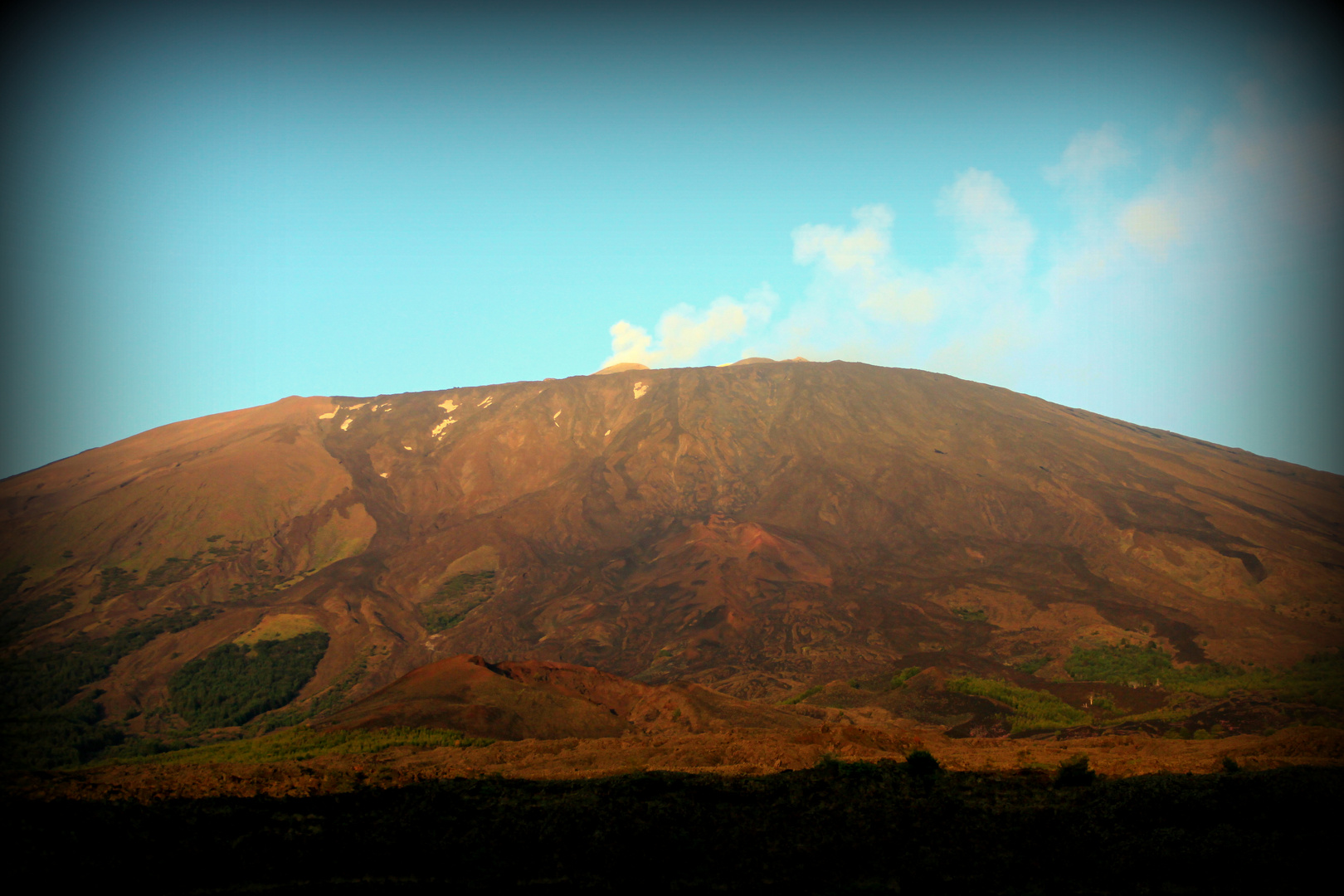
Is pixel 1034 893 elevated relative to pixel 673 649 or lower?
elevated

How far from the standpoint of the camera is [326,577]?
8181 cm

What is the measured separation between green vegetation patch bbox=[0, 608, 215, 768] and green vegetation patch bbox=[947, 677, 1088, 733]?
164 feet

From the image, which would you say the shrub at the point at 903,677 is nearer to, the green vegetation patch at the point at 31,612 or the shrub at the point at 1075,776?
the shrub at the point at 1075,776

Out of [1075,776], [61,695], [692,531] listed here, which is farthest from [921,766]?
[692,531]

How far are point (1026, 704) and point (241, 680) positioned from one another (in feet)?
175

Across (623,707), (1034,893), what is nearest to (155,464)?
(623,707)

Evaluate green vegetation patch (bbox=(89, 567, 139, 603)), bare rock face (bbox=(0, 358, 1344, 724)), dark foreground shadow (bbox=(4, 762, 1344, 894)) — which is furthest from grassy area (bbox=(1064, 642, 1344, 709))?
green vegetation patch (bbox=(89, 567, 139, 603))

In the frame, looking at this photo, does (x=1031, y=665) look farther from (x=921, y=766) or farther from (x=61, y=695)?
(x=61, y=695)

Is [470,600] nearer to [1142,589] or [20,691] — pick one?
[20,691]

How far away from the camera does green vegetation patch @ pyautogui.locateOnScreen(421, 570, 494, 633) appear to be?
75.7 metres

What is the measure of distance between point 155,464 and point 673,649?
70.7 m

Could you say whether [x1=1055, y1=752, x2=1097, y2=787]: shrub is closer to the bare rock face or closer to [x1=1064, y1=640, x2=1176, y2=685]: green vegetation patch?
the bare rock face

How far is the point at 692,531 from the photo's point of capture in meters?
85.9

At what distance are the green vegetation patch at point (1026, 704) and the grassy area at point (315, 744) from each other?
25382 mm
